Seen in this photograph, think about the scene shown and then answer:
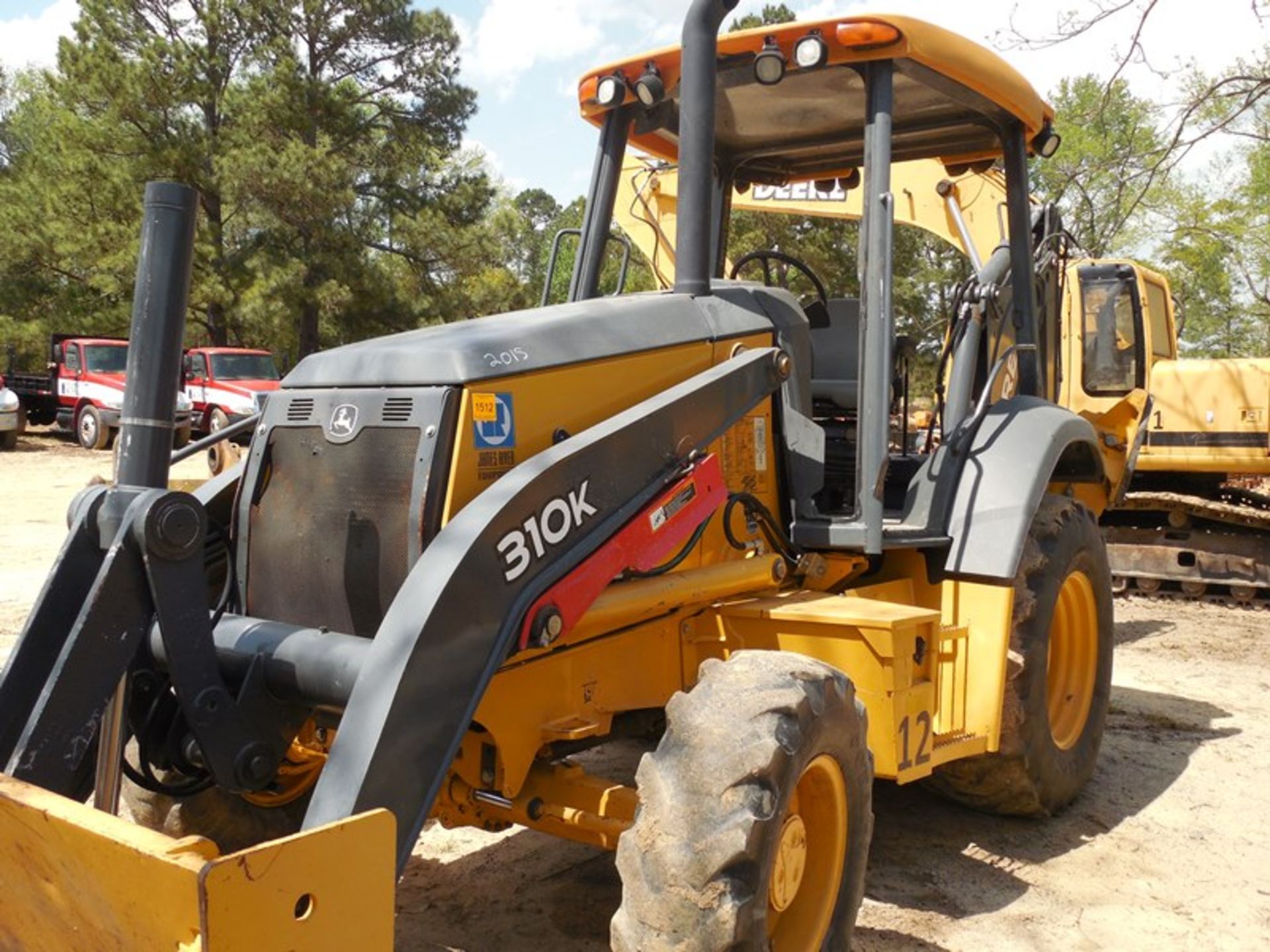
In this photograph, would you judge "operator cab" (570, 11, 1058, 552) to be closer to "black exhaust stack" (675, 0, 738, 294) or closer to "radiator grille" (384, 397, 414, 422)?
"black exhaust stack" (675, 0, 738, 294)

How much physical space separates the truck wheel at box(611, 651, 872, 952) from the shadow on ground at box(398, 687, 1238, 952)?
0.59 m

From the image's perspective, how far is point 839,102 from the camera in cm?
471

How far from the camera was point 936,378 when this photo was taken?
5023mm

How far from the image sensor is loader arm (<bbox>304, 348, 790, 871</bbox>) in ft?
8.47

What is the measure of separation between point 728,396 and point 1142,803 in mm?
2841

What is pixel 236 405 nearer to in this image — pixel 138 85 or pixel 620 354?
pixel 138 85

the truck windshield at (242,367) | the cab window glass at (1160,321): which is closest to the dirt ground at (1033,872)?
the cab window glass at (1160,321)

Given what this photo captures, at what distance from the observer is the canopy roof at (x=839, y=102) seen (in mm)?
4086

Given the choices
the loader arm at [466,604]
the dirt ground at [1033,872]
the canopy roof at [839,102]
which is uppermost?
the canopy roof at [839,102]

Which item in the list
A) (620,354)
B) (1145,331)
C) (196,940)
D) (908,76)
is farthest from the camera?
(1145,331)

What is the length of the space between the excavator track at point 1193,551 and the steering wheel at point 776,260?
6.39 meters

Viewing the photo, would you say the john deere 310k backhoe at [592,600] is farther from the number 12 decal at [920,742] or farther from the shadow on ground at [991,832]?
the shadow on ground at [991,832]

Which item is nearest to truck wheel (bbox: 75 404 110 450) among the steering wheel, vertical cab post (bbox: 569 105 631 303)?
the steering wheel

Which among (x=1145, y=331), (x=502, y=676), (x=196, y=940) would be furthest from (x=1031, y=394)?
(x=1145, y=331)
